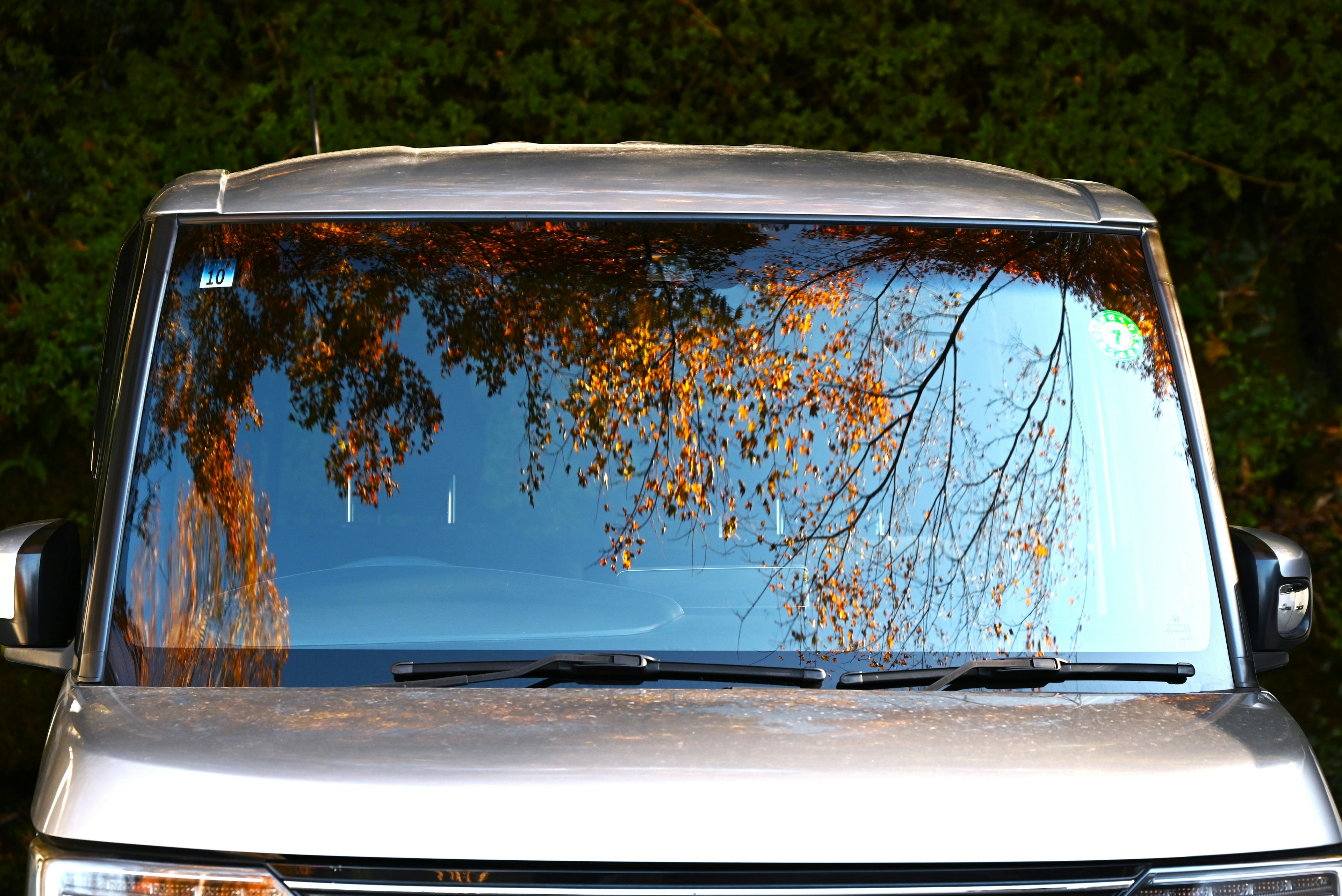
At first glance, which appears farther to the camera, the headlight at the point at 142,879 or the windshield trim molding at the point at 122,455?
Answer: the windshield trim molding at the point at 122,455

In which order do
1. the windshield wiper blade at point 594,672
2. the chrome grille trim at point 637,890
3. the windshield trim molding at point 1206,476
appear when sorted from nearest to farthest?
the chrome grille trim at point 637,890
the windshield wiper blade at point 594,672
the windshield trim molding at point 1206,476

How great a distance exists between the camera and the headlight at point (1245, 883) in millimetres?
1899

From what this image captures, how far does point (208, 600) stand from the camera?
223cm

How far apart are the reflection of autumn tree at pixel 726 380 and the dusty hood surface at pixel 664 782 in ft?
1.03

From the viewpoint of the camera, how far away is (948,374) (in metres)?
2.46

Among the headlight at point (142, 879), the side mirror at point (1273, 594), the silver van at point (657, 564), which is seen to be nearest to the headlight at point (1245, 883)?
the silver van at point (657, 564)

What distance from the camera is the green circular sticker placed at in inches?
99.7

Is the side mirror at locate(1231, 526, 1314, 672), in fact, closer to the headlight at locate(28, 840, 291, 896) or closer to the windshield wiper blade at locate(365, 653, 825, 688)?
the windshield wiper blade at locate(365, 653, 825, 688)

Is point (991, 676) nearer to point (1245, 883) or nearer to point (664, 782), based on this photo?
point (1245, 883)

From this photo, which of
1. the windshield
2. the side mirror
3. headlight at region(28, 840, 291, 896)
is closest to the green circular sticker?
the windshield

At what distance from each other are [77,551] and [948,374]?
156cm

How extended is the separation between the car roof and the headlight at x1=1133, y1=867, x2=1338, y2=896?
4.14 ft

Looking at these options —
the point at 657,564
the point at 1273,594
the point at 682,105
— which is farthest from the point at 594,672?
the point at 682,105

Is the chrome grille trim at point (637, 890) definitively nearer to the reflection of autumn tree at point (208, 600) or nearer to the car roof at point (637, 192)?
the reflection of autumn tree at point (208, 600)
